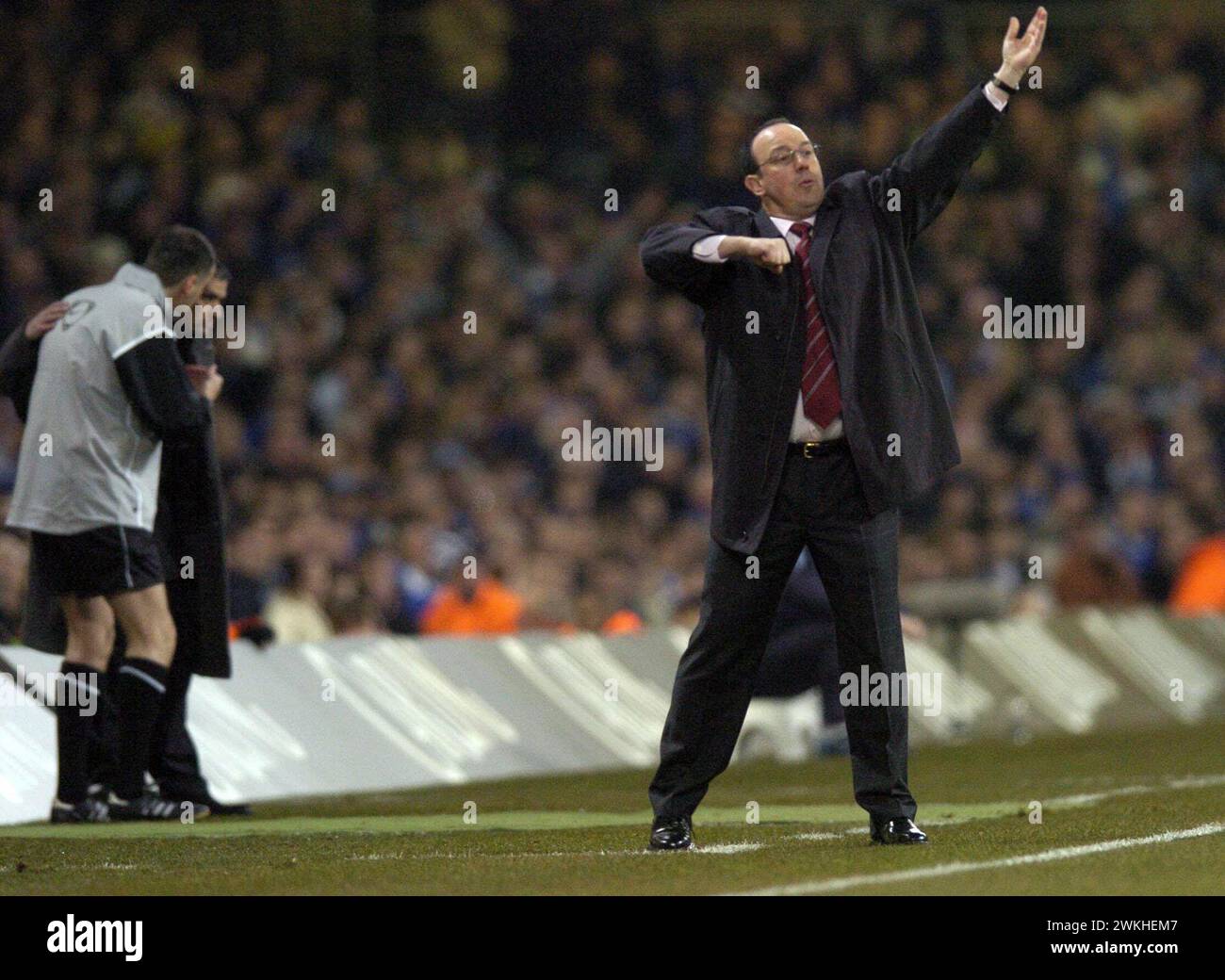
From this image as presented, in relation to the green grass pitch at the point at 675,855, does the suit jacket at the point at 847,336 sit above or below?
above

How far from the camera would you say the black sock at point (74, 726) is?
10.2 m

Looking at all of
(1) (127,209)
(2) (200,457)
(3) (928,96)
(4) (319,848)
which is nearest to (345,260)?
(1) (127,209)

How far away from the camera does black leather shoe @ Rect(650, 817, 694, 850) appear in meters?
7.99

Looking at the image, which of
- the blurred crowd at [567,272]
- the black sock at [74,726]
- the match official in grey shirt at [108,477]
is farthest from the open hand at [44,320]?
the blurred crowd at [567,272]

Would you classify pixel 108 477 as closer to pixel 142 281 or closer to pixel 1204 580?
pixel 142 281

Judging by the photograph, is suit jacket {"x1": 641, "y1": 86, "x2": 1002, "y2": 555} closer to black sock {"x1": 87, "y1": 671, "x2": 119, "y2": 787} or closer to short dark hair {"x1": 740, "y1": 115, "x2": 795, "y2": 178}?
short dark hair {"x1": 740, "y1": 115, "x2": 795, "y2": 178}

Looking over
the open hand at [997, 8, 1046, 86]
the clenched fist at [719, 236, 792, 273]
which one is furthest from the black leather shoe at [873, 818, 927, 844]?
the open hand at [997, 8, 1046, 86]

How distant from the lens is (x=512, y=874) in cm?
725

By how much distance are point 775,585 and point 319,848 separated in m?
1.88

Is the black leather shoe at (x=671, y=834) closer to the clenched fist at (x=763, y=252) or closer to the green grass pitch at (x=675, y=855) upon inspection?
the green grass pitch at (x=675, y=855)

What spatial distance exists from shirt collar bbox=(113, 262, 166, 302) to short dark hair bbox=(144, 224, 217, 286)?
61mm

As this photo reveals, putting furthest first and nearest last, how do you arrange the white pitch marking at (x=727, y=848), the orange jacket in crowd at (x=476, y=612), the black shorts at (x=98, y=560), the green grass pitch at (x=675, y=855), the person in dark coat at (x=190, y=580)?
the orange jacket in crowd at (x=476, y=612) → the person in dark coat at (x=190, y=580) → the black shorts at (x=98, y=560) → the white pitch marking at (x=727, y=848) → the green grass pitch at (x=675, y=855)

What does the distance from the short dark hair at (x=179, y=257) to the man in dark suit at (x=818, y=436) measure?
3061 mm

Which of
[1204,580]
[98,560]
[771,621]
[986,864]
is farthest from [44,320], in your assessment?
[1204,580]
